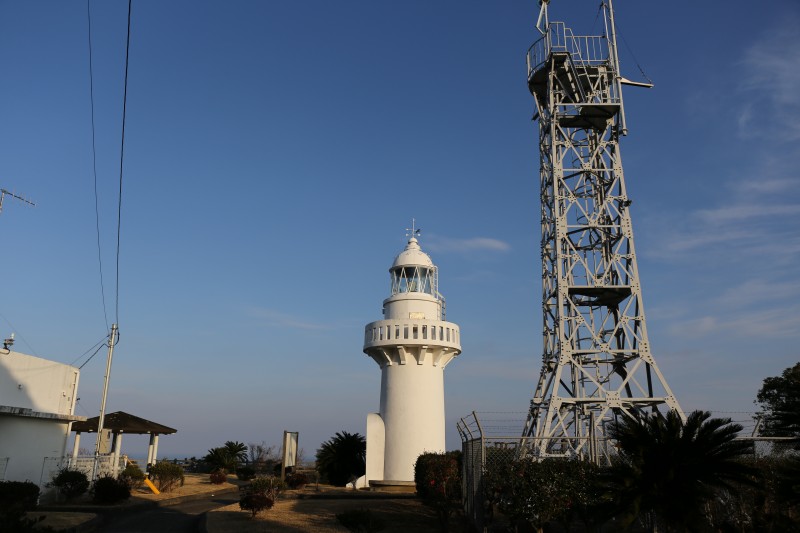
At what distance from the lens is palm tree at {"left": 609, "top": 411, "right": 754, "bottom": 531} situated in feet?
37.5

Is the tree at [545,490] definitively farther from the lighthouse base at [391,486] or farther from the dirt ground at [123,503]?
the lighthouse base at [391,486]

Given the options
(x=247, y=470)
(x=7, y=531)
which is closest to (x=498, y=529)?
(x=7, y=531)

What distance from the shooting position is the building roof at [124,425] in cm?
3544

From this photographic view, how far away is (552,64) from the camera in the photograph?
92.9ft

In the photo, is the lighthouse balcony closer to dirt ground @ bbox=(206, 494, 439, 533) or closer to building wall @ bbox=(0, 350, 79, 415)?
dirt ground @ bbox=(206, 494, 439, 533)

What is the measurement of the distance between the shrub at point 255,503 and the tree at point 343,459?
1732 centimetres

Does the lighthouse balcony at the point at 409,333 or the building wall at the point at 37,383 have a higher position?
the lighthouse balcony at the point at 409,333

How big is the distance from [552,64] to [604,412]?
50.9 feet

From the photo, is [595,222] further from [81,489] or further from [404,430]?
[81,489]

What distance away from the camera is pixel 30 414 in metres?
25.1

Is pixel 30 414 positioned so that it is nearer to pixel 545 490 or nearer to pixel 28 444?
pixel 28 444

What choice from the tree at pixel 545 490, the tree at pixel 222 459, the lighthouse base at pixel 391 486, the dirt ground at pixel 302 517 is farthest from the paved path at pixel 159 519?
the tree at pixel 222 459

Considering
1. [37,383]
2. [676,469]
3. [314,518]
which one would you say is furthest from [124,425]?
[676,469]

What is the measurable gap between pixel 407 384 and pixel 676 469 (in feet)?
74.9
